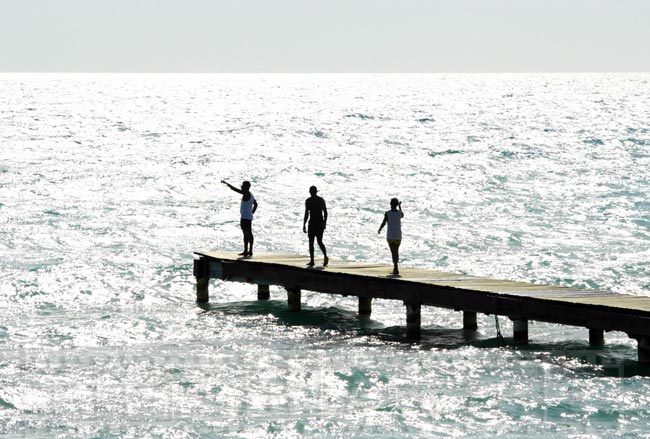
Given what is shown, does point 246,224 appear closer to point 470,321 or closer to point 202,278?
point 202,278

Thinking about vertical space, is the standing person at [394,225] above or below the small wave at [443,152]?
below

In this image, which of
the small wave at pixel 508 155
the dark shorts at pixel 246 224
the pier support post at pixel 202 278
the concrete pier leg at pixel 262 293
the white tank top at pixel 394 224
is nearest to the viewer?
the white tank top at pixel 394 224

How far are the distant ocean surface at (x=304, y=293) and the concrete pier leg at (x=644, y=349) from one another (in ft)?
0.74

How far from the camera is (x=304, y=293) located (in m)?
29.2

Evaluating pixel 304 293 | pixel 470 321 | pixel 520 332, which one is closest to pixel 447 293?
pixel 520 332

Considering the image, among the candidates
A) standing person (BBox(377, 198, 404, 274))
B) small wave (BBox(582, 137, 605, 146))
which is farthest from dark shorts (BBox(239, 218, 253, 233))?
small wave (BBox(582, 137, 605, 146))

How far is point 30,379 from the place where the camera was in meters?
19.9

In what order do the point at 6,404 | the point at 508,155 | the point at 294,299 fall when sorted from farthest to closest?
1. the point at 508,155
2. the point at 294,299
3. the point at 6,404

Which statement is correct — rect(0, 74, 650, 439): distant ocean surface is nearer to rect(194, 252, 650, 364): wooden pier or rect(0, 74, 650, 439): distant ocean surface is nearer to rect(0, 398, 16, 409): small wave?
rect(0, 398, 16, 409): small wave

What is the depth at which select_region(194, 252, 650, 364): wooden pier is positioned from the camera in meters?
20.5

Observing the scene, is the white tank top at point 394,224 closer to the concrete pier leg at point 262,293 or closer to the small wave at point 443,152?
the concrete pier leg at point 262,293

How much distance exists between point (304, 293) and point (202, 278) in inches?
112

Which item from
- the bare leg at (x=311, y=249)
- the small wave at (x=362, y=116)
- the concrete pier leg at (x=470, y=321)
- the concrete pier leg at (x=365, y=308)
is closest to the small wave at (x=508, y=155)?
the small wave at (x=362, y=116)

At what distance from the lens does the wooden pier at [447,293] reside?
20531mm
